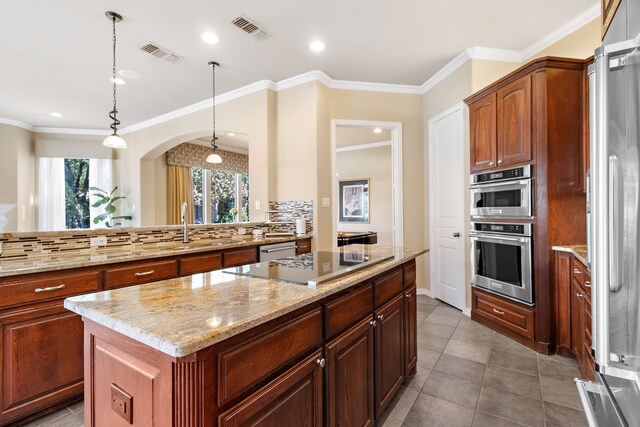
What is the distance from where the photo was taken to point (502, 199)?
9.37ft

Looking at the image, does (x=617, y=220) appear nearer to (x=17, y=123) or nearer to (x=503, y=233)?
(x=503, y=233)

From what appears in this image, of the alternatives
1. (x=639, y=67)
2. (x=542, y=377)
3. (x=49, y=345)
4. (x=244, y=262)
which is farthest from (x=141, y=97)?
(x=542, y=377)

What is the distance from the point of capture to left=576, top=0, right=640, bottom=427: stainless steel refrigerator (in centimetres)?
67

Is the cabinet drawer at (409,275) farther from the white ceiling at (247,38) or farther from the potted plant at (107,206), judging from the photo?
the potted plant at (107,206)

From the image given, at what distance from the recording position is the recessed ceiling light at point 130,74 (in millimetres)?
3721

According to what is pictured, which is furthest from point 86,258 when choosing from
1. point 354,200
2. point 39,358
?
point 354,200

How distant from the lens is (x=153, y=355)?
0.80 meters

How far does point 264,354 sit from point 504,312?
109 inches

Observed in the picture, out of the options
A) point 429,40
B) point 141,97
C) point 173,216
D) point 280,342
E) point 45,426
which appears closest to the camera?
point 280,342

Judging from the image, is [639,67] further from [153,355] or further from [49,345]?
[49,345]

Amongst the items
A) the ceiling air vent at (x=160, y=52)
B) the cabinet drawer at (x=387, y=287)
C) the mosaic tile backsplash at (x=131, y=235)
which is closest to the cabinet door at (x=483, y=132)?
the cabinet drawer at (x=387, y=287)

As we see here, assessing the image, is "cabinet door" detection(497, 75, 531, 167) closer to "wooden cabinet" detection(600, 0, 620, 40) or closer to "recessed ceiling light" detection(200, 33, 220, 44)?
"wooden cabinet" detection(600, 0, 620, 40)

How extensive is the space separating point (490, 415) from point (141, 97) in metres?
5.55

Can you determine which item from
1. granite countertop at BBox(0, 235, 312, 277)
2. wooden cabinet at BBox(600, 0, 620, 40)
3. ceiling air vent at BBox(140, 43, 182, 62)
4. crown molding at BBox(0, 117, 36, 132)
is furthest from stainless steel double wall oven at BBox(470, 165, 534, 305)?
crown molding at BBox(0, 117, 36, 132)
